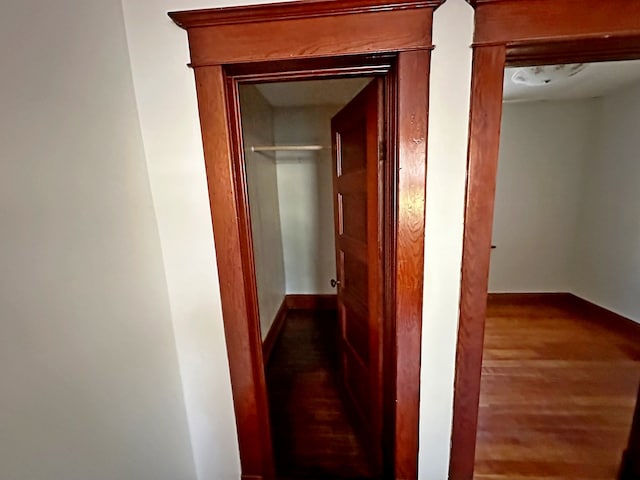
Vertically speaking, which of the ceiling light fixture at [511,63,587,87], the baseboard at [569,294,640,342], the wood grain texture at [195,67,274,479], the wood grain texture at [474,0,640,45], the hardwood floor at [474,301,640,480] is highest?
the ceiling light fixture at [511,63,587,87]

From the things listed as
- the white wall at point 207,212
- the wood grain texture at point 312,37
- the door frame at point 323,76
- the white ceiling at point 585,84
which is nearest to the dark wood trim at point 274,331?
the white wall at point 207,212

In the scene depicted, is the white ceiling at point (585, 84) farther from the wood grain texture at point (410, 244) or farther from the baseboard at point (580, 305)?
the baseboard at point (580, 305)

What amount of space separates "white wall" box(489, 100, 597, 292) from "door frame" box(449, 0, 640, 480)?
2593 mm

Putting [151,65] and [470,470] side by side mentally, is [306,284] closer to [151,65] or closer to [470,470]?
[470,470]

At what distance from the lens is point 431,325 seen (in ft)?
3.85

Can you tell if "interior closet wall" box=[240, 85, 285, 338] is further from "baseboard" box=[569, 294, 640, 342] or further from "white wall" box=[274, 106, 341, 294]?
"baseboard" box=[569, 294, 640, 342]

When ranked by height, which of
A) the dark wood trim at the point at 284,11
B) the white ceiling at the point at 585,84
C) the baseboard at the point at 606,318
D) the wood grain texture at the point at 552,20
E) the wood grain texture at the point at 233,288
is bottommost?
the baseboard at the point at 606,318

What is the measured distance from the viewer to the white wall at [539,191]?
3180mm

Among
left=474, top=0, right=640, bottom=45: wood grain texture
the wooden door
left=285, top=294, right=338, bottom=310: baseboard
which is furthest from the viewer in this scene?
left=285, top=294, right=338, bottom=310: baseboard

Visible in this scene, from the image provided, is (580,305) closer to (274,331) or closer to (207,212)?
(274,331)

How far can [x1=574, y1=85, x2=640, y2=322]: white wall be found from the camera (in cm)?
277

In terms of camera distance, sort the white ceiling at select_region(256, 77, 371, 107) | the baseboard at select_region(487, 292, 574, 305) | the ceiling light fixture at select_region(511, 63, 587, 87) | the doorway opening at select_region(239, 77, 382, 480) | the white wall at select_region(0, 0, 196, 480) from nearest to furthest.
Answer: the white wall at select_region(0, 0, 196, 480) < the doorway opening at select_region(239, 77, 382, 480) < the ceiling light fixture at select_region(511, 63, 587, 87) < the white ceiling at select_region(256, 77, 371, 107) < the baseboard at select_region(487, 292, 574, 305)

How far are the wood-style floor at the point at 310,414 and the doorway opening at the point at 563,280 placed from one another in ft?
2.61

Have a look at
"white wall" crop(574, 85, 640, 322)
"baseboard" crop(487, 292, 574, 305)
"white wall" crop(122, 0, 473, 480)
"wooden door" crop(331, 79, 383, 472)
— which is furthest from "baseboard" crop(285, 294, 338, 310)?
"white wall" crop(574, 85, 640, 322)
